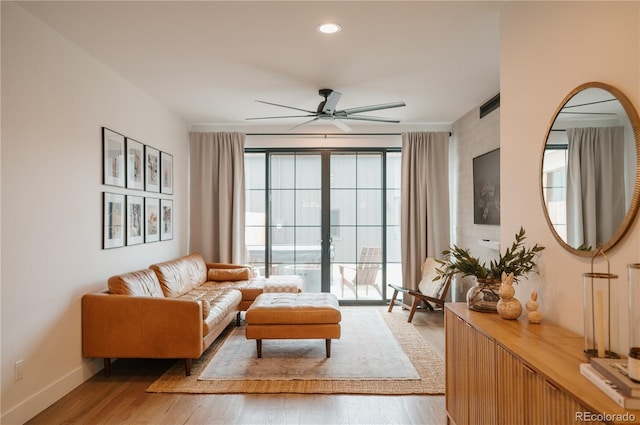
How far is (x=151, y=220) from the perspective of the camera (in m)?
4.60

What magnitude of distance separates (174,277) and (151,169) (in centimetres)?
125

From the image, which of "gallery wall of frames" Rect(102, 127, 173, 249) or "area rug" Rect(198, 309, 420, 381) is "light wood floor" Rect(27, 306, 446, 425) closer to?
"area rug" Rect(198, 309, 420, 381)

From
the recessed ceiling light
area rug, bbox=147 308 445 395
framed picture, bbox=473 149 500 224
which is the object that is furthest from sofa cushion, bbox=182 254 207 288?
framed picture, bbox=473 149 500 224

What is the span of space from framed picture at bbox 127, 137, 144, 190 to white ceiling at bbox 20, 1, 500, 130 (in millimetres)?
636

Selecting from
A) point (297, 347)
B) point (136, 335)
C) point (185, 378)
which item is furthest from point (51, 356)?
point (297, 347)

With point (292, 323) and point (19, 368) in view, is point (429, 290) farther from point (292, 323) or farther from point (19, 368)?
point (19, 368)

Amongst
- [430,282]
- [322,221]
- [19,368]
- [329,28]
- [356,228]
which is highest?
[329,28]

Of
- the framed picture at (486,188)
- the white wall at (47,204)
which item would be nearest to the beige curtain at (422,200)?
the framed picture at (486,188)

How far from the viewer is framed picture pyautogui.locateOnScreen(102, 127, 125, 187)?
11.9ft

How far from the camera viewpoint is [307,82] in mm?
4133

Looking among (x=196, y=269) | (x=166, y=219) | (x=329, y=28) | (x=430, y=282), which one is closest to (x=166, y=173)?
(x=166, y=219)

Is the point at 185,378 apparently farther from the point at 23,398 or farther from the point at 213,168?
the point at 213,168

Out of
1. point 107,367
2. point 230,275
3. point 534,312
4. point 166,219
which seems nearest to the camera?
point 534,312

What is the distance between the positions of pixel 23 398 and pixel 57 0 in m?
2.52
